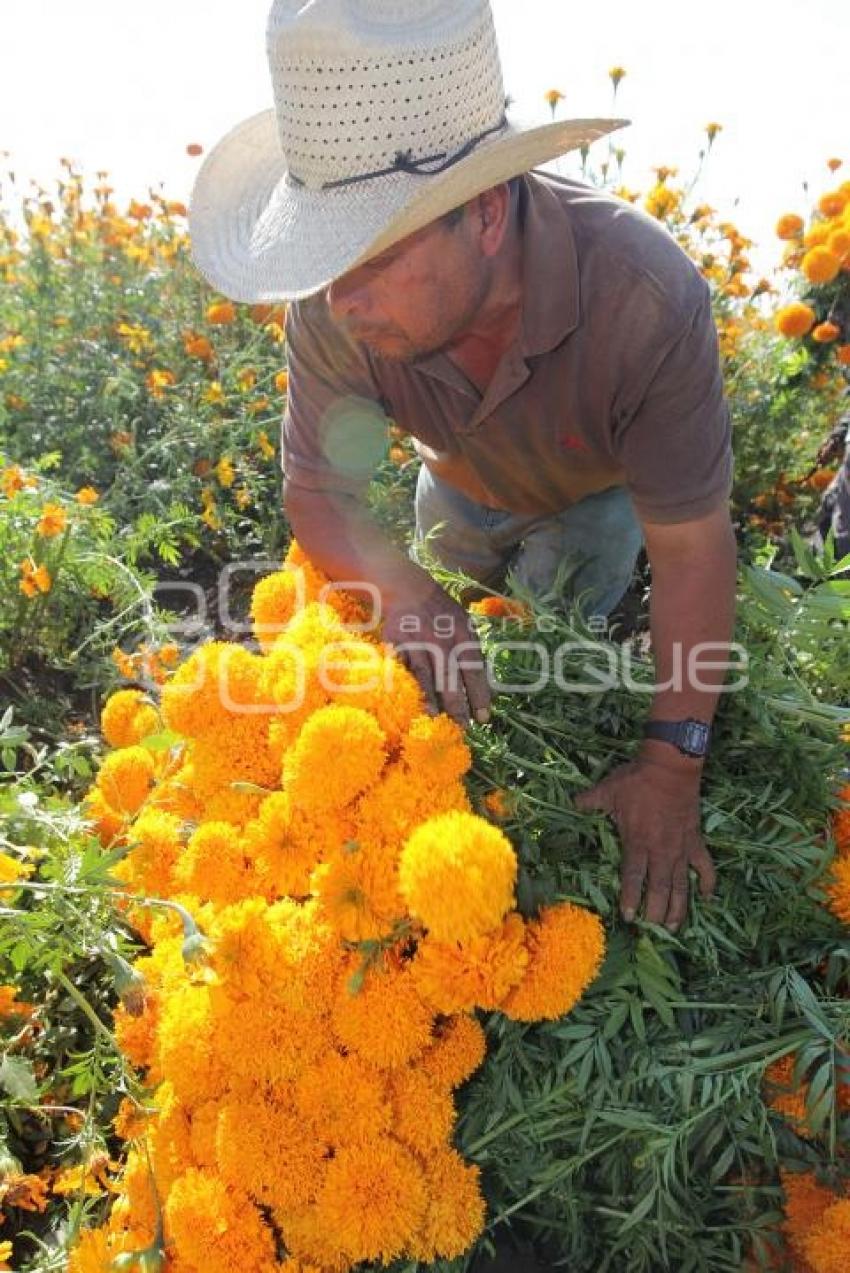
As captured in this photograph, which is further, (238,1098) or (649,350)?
(649,350)

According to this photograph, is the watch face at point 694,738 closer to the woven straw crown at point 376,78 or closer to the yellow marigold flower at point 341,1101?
the yellow marigold flower at point 341,1101

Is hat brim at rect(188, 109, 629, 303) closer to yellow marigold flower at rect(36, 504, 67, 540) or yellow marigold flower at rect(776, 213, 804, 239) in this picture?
yellow marigold flower at rect(36, 504, 67, 540)

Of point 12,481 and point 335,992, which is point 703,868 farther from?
point 12,481

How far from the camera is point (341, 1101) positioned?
1.34m

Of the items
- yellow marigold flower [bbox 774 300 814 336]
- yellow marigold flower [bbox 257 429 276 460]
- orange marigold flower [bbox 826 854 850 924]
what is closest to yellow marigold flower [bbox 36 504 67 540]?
yellow marigold flower [bbox 257 429 276 460]

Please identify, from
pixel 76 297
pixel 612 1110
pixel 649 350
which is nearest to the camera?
pixel 612 1110

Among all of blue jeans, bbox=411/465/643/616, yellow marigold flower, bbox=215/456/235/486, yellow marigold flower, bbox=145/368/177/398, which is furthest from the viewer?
yellow marigold flower, bbox=145/368/177/398

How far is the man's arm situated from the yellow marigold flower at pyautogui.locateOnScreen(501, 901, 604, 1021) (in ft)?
0.58

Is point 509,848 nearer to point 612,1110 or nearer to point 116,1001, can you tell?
point 612,1110

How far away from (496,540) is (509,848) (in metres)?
1.66

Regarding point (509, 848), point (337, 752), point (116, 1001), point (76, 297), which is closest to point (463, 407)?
point (337, 752)

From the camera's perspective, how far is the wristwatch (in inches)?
63.0

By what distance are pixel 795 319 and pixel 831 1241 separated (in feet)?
11.9

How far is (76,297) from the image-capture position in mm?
5012
